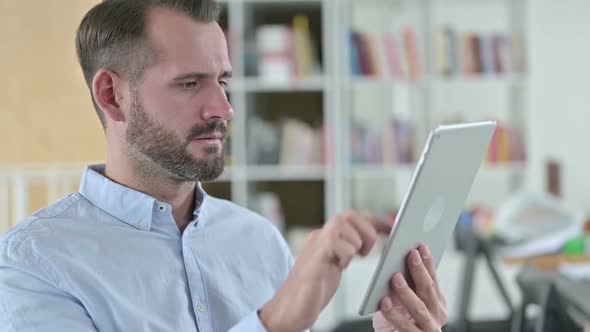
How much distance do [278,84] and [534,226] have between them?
59.1 inches

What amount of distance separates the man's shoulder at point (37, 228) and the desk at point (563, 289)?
4.33 ft

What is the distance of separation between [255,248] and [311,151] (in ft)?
8.89

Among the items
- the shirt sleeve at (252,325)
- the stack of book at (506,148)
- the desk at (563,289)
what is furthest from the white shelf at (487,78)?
the shirt sleeve at (252,325)

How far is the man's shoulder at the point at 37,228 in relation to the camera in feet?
4.11

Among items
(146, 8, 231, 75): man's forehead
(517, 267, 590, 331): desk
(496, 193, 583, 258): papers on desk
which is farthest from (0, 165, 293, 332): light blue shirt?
(496, 193, 583, 258): papers on desk

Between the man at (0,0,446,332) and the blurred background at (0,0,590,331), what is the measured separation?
202 centimetres

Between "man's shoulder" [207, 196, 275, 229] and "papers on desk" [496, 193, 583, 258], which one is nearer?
"man's shoulder" [207, 196, 275, 229]

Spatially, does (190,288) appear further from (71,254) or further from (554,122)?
(554,122)

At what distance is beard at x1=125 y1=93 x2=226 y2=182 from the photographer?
51.9 inches

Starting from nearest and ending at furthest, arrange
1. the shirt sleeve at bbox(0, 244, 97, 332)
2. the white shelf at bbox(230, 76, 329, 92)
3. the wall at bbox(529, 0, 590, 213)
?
1. the shirt sleeve at bbox(0, 244, 97, 332)
2. the white shelf at bbox(230, 76, 329, 92)
3. the wall at bbox(529, 0, 590, 213)

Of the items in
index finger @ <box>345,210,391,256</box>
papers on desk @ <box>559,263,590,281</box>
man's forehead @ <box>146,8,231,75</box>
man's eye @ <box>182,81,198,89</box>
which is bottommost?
papers on desk @ <box>559,263,590,281</box>

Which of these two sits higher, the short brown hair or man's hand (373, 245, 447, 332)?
the short brown hair

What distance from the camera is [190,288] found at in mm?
1352

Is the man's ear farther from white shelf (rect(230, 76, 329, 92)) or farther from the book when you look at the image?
the book
